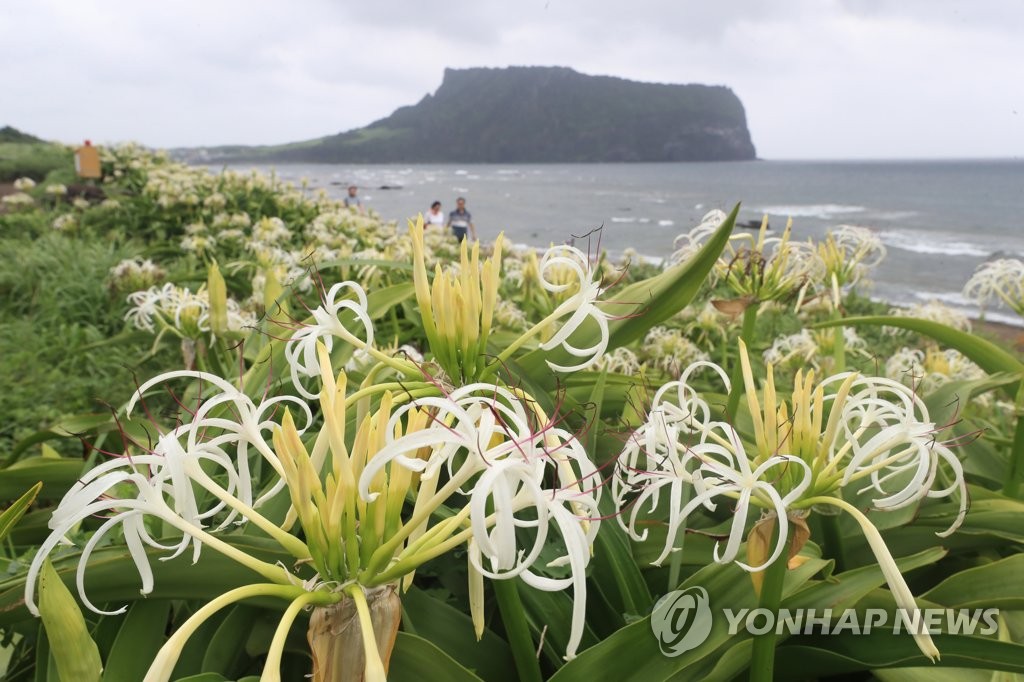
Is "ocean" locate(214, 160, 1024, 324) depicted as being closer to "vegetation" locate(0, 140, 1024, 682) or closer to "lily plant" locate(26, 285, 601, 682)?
"vegetation" locate(0, 140, 1024, 682)

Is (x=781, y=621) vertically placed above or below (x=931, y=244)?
above

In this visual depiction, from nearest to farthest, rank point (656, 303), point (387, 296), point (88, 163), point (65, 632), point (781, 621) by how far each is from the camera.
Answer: point (65, 632)
point (781, 621)
point (656, 303)
point (387, 296)
point (88, 163)

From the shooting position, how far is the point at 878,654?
1064mm

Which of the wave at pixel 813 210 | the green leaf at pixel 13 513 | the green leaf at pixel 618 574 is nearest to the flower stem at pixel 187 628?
the green leaf at pixel 13 513

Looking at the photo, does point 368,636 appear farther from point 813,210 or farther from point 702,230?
point 813,210

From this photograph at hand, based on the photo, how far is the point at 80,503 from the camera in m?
0.73

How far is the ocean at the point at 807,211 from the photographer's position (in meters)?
22.3

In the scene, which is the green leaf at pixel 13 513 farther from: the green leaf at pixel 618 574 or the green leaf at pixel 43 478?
the green leaf at pixel 618 574

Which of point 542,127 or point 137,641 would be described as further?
point 542,127

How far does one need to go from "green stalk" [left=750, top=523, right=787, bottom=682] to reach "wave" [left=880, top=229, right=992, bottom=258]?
2749 centimetres

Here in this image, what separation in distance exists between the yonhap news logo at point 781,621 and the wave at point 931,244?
1068 inches

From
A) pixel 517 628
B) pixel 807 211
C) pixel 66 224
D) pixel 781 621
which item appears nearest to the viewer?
pixel 517 628

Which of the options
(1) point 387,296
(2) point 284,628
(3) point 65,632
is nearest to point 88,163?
(1) point 387,296

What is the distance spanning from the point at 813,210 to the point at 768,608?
50.3 meters
